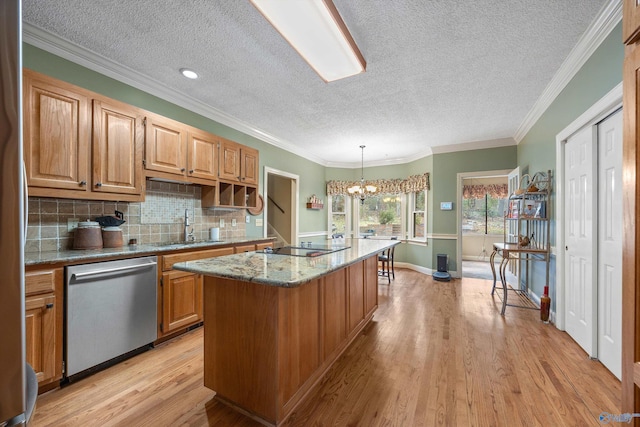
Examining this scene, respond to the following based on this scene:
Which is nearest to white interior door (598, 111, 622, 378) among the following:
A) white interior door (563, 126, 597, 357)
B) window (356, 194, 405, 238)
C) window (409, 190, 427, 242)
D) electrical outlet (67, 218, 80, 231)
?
white interior door (563, 126, 597, 357)

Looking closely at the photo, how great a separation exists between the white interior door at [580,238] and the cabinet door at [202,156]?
376 centimetres

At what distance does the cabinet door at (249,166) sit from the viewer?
3585mm

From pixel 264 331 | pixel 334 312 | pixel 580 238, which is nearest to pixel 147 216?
pixel 264 331

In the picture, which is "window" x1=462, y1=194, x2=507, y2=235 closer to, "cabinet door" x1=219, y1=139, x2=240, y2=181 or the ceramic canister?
"cabinet door" x1=219, y1=139, x2=240, y2=181

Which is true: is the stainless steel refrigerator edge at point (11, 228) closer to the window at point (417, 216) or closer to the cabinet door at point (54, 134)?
the cabinet door at point (54, 134)

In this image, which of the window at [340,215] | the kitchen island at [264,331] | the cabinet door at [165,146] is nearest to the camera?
the kitchen island at [264,331]

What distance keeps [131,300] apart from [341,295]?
68.2 inches

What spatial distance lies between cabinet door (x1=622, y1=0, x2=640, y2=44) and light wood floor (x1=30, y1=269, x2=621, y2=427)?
1.89 m

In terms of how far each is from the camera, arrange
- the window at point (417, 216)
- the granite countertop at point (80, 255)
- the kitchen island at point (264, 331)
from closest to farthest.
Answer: the kitchen island at point (264, 331) < the granite countertop at point (80, 255) < the window at point (417, 216)

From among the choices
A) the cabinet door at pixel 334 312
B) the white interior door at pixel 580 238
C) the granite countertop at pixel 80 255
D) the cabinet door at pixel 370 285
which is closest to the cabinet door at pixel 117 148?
the granite countertop at pixel 80 255

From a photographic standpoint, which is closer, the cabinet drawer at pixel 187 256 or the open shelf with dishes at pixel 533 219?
the cabinet drawer at pixel 187 256

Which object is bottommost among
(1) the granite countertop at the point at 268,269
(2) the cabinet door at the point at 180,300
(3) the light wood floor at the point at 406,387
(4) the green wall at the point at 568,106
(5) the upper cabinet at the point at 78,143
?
(3) the light wood floor at the point at 406,387

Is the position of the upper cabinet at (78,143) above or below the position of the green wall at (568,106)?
below

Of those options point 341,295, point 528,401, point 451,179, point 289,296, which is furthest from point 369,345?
point 451,179
